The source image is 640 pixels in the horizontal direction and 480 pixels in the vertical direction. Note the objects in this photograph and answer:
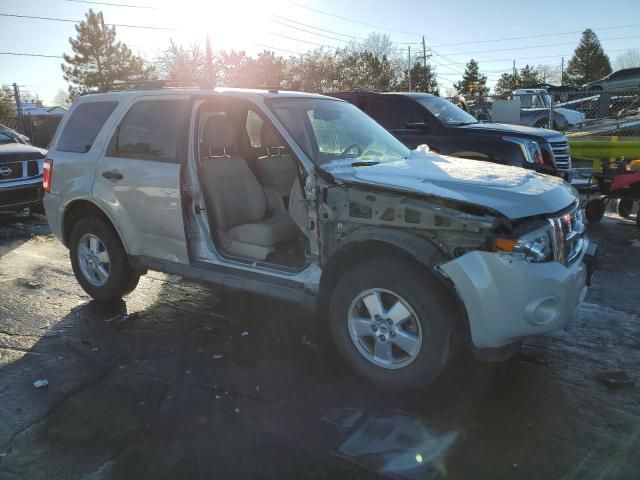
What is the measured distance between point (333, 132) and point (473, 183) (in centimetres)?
144

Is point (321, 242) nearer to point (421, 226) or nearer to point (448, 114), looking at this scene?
point (421, 226)

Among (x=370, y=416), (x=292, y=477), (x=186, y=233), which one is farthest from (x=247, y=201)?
(x=292, y=477)

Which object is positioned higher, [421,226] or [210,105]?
[210,105]

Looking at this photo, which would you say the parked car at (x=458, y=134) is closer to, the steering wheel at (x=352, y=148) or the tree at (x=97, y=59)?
the steering wheel at (x=352, y=148)

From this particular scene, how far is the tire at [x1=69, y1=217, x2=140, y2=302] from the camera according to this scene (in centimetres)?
506

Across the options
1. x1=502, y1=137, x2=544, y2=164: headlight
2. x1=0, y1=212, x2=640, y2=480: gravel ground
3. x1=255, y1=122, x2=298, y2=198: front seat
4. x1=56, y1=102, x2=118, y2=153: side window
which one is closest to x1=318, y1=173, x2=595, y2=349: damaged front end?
x1=0, y1=212, x2=640, y2=480: gravel ground

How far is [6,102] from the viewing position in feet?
117

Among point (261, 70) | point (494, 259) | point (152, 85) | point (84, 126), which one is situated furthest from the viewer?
point (261, 70)

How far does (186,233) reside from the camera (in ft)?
14.7

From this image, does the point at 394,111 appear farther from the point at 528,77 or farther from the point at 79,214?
the point at 528,77

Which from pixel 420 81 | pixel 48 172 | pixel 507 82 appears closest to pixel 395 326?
pixel 48 172

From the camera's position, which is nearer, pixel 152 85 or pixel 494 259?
pixel 494 259

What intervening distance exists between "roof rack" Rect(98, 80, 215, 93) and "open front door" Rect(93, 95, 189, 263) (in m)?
0.30

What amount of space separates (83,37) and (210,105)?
4712 cm
